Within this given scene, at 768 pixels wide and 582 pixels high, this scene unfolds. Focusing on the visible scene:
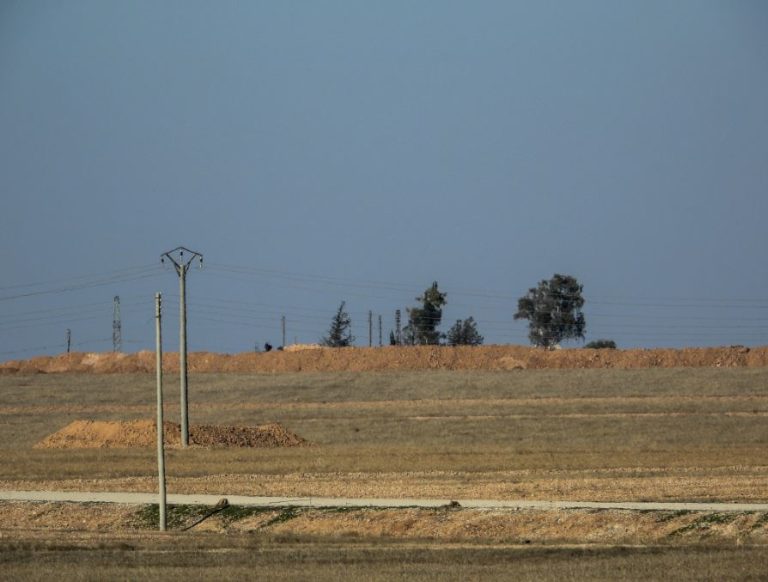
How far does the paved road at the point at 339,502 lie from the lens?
27.2 metres

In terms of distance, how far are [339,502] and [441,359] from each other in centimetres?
7270

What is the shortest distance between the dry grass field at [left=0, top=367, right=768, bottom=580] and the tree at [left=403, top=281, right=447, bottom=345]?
3213 centimetres

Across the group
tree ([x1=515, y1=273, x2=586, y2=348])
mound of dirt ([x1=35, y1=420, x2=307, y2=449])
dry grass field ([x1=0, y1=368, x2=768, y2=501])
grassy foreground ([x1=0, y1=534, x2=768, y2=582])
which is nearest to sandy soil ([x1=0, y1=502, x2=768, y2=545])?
grassy foreground ([x1=0, y1=534, x2=768, y2=582])

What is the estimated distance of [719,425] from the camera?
5928 cm

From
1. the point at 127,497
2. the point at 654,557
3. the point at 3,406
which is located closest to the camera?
the point at 654,557

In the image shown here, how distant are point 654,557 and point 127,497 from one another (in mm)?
13954

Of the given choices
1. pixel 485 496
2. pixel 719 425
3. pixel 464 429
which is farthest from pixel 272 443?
pixel 485 496

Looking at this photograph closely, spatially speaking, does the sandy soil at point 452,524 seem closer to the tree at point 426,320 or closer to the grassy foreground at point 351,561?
the grassy foreground at point 351,561

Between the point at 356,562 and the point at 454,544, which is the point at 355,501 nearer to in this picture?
the point at 454,544

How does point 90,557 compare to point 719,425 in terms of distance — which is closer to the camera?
point 90,557

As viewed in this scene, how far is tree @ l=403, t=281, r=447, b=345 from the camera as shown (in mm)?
123812

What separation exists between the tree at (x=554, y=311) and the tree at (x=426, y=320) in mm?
13062

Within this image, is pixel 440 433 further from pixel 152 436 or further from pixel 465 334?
pixel 465 334

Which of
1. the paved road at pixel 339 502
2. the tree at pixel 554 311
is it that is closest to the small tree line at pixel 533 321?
the tree at pixel 554 311
